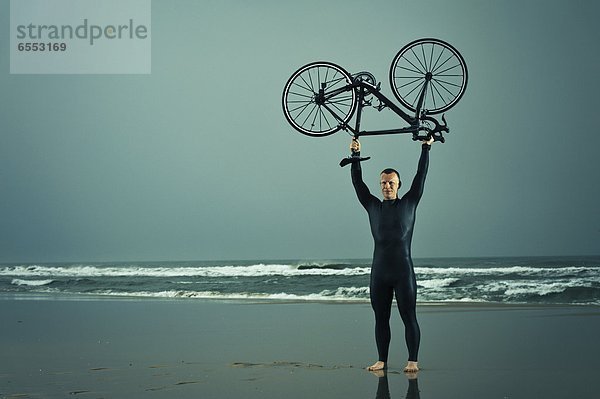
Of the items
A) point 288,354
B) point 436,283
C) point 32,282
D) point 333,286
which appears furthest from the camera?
point 32,282

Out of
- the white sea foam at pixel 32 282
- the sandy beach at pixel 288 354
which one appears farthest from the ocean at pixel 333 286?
the sandy beach at pixel 288 354

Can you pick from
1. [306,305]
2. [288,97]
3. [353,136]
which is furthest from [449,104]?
[306,305]

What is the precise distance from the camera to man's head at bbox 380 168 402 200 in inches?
277

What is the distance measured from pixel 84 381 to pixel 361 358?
2626 mm

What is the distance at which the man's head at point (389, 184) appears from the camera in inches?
277

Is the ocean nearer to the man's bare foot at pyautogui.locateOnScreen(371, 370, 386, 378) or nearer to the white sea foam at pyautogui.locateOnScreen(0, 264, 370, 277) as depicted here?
the white sea foam at pyautogui.locateOnScreen(0, 264, 370, 277)

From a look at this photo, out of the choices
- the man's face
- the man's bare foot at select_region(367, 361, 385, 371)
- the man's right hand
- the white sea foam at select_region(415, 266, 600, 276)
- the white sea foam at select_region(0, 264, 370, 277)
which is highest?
the man's right hand

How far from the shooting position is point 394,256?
6980 millimetres

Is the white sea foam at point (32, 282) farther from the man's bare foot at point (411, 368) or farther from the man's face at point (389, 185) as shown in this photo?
the man's bare foot at point (411, 368)

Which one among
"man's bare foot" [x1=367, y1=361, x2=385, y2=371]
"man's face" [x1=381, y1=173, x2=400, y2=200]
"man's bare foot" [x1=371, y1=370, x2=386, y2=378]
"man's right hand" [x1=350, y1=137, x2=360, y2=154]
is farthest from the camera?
"man's right hand" [x1=350, y1=137, x2=360, y2=154]

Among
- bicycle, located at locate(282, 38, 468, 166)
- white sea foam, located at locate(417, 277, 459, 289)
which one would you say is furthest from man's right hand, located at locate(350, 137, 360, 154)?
white sea foam, located at locate(417, 277, 459, 289)

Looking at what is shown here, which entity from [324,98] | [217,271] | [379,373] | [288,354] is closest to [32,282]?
[217,271]

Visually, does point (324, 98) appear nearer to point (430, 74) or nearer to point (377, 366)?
point (430, 74)

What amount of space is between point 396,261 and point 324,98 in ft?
5.21
